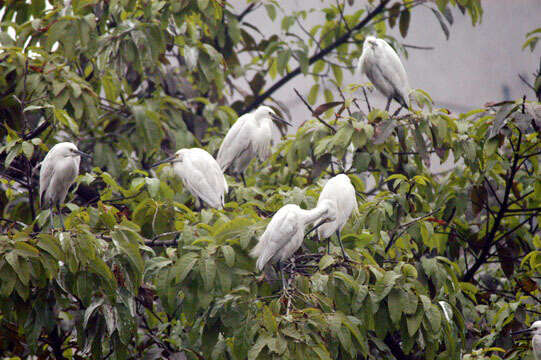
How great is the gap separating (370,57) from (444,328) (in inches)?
70.3

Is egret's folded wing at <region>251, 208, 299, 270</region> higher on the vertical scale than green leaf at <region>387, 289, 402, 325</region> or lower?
higher

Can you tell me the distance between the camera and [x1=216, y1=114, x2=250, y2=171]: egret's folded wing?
382 cm

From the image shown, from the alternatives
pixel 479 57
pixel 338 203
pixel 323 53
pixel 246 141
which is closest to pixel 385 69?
pixel 246 141

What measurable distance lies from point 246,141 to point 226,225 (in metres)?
1.48

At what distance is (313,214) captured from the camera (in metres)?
2.49

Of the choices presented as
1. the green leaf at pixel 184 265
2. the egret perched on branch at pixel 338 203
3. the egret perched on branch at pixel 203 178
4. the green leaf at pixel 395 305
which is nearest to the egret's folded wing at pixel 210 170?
the egret perched on branch at pixel 203 178

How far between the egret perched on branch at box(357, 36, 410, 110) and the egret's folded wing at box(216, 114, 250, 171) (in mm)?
734

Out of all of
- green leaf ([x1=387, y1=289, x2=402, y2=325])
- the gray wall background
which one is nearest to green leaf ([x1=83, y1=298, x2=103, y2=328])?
green leaf ([x1=387, y1=289, x2=402, y2=325])

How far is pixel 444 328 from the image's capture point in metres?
2.44

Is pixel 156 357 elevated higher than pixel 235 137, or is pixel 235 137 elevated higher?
pixel 235 137

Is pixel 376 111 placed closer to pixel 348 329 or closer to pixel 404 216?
pixel 404 216

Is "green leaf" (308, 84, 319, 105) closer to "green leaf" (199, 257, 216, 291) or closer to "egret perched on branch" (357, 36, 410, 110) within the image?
"egret perched on branch" (357, 36, 410, 110)

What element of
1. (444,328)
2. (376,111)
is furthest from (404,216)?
(444,328)

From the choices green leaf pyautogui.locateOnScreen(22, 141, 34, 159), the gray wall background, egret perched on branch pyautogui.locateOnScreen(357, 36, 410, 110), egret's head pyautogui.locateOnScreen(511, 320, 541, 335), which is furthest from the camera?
the gray wall background
